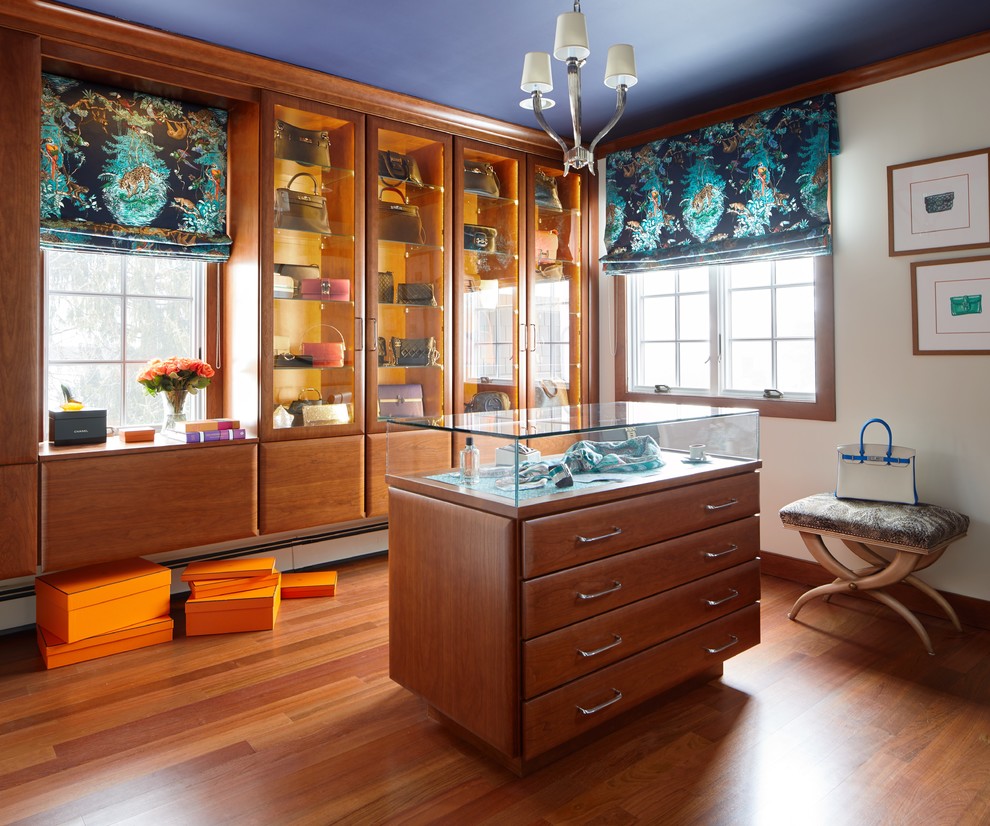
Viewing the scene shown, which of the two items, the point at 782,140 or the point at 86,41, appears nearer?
the point at 86,41

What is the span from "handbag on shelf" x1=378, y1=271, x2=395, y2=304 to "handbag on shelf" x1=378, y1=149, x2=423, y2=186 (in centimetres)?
54

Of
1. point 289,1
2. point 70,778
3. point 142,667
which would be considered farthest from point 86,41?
point 70,778

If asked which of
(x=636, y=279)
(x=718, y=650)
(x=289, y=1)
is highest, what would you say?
(x=289, y=1)

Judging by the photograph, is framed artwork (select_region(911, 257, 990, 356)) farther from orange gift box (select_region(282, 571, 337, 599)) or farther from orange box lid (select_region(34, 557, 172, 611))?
orange box lid (select_region(34, 557, 172, 611))

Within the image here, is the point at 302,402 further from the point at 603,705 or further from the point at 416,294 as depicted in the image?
the point at 603,705

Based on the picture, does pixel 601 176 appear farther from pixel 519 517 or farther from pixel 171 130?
pixel 519 517

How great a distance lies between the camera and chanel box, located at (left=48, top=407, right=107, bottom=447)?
3.15 metres

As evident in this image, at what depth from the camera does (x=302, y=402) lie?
12.3 feet

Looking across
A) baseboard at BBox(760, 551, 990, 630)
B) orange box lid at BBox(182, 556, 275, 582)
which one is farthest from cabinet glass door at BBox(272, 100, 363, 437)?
baseboard at BBox(760, 551, 990, 630)

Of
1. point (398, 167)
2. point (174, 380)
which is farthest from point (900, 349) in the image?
point (174, 380)

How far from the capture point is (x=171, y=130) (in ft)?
11.6

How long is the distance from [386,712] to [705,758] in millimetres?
1044

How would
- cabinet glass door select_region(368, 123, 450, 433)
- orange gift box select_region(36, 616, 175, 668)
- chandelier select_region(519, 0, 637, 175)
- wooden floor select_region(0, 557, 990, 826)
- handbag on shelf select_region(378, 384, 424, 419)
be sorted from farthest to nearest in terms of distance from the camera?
handbag on shelf select_region(378, 384, 424, 419)
cabinet glass door select_region(368, 123, 450, 433)
orange gift box select_region(36, 616, 175, 668)
chandelier select_region(519, 0, 637, 175)
wooden floor select_region(0, 557, 990, 826)

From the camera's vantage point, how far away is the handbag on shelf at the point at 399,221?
4.04 metres
